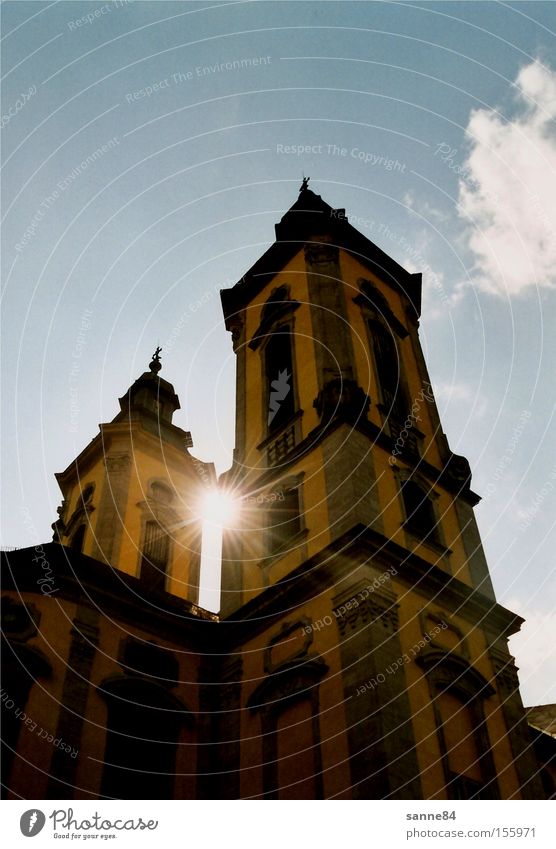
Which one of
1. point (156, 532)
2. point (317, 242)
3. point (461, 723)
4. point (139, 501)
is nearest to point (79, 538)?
point (139, 501)

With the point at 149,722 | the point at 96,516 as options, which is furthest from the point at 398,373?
the point at 149,722

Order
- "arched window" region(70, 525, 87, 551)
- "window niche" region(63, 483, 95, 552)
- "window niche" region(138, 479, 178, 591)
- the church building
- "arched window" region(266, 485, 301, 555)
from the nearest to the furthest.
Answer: the church building, "arched window" region(266, 485, 301, 555), "window niche" region(138, 479, 178, 591), "arched window" region(70, 525, 87, 551), "window niche" region(63, 483, 95, 552)

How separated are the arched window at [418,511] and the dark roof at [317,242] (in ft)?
31.6

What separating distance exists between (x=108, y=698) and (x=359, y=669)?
4673 millimetres

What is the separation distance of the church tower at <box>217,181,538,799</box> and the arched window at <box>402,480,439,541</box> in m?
0.05

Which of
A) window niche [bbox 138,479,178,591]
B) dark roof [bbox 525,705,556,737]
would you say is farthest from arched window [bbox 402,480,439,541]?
dark roof [bbox 525,705,556,737]

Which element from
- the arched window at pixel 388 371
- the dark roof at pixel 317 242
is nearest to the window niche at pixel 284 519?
the arched window at pixel 388 371

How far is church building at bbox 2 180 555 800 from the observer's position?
12656 millimetres

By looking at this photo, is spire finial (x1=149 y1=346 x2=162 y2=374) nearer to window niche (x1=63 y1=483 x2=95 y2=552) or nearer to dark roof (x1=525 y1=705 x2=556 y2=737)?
window niche (x1=63 y1=483 x2=95 y2=552)

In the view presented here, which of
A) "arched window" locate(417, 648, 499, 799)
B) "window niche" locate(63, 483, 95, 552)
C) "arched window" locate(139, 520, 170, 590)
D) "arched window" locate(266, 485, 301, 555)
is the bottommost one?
"arched window" locate(417, 648, 499, 799)

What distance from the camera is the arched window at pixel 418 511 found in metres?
16.9

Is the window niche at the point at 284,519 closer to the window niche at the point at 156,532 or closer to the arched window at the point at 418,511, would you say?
the arched window at the point at 418,511

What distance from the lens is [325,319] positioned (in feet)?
67.8

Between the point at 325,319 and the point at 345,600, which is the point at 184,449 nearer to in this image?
the point at 325,319
